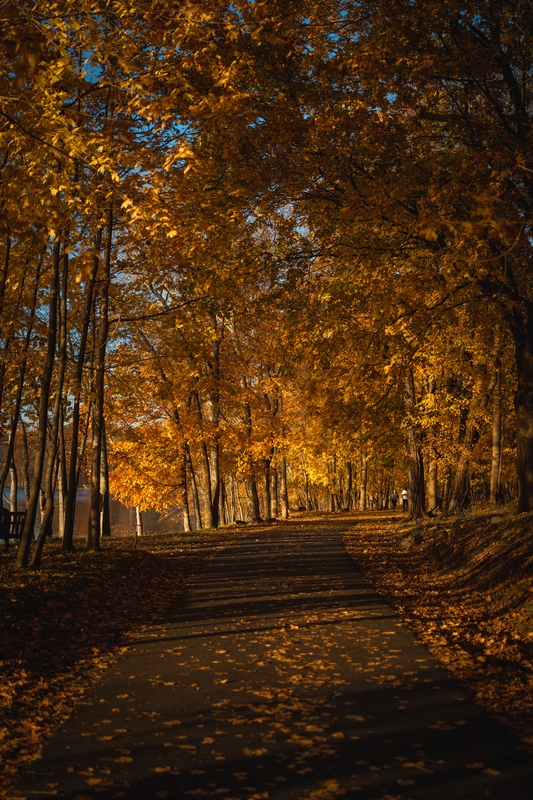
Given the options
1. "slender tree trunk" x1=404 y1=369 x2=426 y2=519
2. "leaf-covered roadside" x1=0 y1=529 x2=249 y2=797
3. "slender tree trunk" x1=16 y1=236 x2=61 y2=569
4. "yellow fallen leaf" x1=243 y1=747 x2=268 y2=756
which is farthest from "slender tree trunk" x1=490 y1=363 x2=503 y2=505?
"yellow fallen leaf" x1=243 y1=747 x2=268 y2=756

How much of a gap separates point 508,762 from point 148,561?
1159 centimetres

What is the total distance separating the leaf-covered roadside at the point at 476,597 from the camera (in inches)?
257

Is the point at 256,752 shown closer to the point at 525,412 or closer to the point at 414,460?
the point at 525,412

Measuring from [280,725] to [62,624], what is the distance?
448 cm

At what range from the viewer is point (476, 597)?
11.0 metres

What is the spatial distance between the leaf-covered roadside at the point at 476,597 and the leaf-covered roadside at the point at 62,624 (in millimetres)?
3280

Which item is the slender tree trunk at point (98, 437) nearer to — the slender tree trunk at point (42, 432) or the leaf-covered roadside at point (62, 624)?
the leaf-covered roadside at point (62, 624)

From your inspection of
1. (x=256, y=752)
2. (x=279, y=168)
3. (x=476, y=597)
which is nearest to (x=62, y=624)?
(x=256, y=752)

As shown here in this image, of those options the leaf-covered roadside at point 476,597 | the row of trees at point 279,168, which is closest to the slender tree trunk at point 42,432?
the row of trees at point 279,168

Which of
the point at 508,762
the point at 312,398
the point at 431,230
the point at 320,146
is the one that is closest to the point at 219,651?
the point at 508,762

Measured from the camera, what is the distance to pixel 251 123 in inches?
494

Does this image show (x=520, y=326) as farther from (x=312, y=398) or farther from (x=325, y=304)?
(x=312, y=398)

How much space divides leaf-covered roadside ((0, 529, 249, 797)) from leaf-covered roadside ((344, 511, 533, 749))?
3280mm

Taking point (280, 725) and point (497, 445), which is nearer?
point (280, 725)
